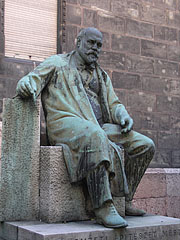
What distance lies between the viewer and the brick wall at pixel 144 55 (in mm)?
8086

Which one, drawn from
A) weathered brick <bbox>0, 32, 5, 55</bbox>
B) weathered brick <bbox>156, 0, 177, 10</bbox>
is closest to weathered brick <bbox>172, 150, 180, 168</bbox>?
weathered brick <bbox>156, 0, 177, 10</bbox>

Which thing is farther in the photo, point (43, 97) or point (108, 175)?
point (43, 97)

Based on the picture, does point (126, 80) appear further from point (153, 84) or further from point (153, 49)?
point (153, 49)

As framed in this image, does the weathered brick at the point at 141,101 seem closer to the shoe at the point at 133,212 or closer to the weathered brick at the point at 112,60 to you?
the weathered brick at the point at 112,60

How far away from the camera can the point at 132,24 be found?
28.0 feet

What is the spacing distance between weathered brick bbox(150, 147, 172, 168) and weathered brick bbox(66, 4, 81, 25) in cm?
299

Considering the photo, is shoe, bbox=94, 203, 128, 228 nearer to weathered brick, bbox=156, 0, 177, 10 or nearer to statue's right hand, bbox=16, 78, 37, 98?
statue's right hand, bbox=16, 78, 37, 98

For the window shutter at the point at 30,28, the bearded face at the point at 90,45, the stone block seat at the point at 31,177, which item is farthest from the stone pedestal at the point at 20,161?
the window shutter at the point at 30,28

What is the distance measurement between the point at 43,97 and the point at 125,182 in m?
1.19

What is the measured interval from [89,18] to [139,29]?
1207 millimetres

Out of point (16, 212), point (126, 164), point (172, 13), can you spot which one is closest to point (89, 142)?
point (126, 164)

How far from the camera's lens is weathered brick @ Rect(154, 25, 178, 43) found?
8.92 meters

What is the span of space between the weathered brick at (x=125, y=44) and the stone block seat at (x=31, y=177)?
4528mm

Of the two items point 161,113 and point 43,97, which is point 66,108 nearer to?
point 43,97
